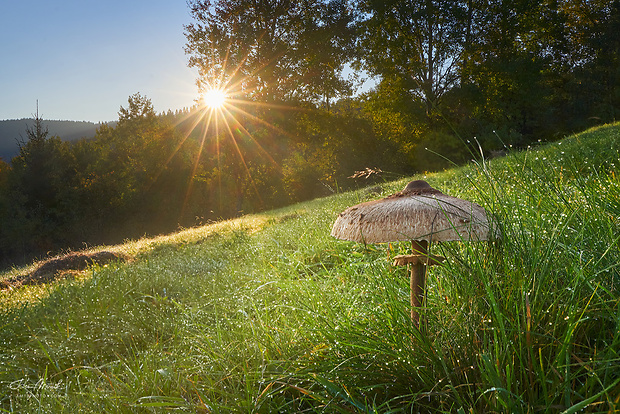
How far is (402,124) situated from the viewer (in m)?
20.5

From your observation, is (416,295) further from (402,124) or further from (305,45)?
(305,45)

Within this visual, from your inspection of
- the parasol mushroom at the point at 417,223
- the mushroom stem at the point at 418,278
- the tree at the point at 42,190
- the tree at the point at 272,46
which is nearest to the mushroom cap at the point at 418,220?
the parasol mushroom at the point at 417,223

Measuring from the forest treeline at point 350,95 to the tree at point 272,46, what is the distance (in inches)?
3.0

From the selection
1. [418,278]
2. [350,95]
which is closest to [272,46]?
[350,95]

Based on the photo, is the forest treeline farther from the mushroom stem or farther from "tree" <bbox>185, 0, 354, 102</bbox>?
the mushroom stem

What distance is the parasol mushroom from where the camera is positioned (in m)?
1.51

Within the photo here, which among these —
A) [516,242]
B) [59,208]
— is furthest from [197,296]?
[59,208]

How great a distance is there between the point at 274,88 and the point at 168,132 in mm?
21835

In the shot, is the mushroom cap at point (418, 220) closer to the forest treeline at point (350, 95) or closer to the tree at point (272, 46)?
the forest treeline at point (350, 95)

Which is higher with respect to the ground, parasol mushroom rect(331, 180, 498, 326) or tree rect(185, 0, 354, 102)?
tree rect(185, 0, 354, 102)

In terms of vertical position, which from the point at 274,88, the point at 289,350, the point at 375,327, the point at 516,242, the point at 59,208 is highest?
the point at 274,88

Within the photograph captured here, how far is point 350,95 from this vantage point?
84.0ft

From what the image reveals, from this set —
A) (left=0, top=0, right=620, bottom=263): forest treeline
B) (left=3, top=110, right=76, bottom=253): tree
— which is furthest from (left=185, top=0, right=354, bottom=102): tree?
(left=3, top=110, right=76, bottom=253): tree

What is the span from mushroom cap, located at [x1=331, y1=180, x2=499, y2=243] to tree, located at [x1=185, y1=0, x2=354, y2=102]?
21.1 m
